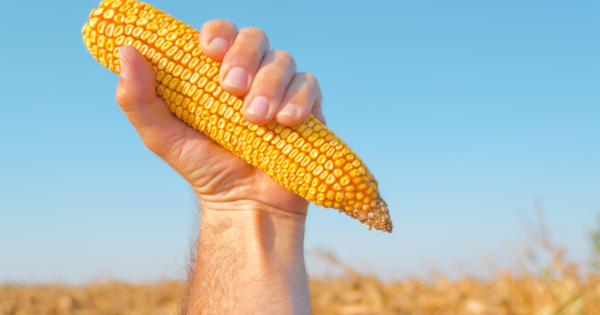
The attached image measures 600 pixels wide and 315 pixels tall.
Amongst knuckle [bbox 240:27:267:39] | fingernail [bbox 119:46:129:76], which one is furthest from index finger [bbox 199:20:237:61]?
fingernail [bbox 119:46:129:76]

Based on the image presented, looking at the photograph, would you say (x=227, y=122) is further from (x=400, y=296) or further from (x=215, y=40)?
(x=400, y=296)

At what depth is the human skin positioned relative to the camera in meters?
1.98

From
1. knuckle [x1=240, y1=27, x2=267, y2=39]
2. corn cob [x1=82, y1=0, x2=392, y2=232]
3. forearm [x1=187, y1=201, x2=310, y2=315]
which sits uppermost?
knuckle [x1=240, y1=27, x2=267, y2=39]

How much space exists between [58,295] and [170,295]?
3.07 metres

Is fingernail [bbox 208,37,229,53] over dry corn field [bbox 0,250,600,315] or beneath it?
over

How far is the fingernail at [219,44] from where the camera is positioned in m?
1.98

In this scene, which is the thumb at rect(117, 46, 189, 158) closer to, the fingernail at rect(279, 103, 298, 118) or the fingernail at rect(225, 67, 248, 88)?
the fingernail at rect(225, 67, 248, 88)

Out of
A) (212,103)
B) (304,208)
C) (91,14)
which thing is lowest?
(304,208)

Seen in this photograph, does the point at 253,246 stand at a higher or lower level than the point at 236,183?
lower

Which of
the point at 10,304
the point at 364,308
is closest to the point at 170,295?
the point at 10,304

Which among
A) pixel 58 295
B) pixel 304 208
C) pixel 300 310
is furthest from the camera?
pixel 58 295

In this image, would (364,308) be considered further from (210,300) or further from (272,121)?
(272,121)

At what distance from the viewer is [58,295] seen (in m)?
11.9

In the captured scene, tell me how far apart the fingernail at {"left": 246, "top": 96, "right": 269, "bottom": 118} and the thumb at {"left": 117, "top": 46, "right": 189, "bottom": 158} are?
59 centimetres
